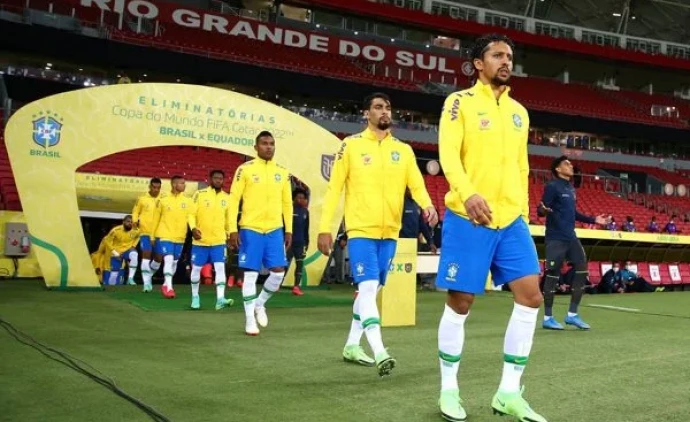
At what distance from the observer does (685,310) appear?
404 inches

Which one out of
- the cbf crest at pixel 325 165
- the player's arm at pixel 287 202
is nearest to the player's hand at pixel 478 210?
the player's arm at pixel 287 202

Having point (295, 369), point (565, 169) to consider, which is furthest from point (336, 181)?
point (565, 169)

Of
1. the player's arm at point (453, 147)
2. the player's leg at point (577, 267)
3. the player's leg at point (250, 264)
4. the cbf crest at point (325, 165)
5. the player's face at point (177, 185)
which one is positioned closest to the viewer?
the player's arm at point (453, 147)

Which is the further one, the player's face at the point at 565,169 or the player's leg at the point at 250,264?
the player's face at the point at 565,169

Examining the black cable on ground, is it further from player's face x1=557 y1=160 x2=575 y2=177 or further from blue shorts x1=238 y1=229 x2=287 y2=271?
player's face x1=557 y1=160 x2=575 y2=177

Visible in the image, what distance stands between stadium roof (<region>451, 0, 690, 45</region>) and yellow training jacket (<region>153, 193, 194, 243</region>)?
37630mm

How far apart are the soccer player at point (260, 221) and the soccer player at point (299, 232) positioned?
17.5ft

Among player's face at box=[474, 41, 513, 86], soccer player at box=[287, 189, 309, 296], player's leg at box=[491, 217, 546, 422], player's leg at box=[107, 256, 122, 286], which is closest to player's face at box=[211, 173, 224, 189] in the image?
soccer player at box=[287, 189, 309, 296]

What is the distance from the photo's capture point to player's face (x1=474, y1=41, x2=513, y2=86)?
3422mm

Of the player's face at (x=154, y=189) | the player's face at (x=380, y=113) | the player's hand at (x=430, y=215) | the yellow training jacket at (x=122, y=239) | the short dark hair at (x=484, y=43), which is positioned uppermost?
the short dark hair at (x=484, y=43)

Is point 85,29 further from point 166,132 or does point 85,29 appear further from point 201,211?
point 201,211

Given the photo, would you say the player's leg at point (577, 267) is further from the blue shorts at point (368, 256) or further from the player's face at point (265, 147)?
the player's face at point (265, 147)

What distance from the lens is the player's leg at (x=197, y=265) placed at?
855cm

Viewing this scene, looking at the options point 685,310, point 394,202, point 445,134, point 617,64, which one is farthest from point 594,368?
point 617,64
